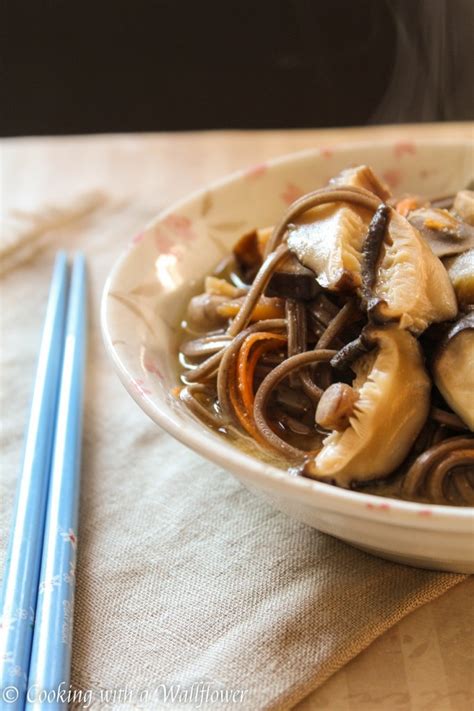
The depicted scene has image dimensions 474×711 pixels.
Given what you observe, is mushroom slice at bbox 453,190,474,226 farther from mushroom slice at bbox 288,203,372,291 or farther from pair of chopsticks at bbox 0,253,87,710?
pair of chopsticks at bbox 0,253,87,710

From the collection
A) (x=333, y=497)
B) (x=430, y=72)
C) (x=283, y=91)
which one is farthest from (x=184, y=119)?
(x=333, y=497)

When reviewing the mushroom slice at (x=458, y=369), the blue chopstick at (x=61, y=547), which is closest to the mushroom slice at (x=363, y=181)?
the mushroom slice at (x=458, y=369)

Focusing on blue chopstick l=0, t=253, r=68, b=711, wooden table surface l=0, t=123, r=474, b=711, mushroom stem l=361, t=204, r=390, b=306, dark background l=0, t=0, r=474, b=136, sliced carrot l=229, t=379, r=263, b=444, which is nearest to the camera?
blue chopstick l=0, t=253, r=68, b=711

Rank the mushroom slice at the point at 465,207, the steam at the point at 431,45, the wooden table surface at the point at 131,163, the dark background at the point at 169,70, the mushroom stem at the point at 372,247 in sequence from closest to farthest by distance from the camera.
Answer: the mushroom stem at the point at 372,247, the mushroom slice at the point at 465,207, the steam at the point at 431,45, the wooden table surface at the point at 131,163, the dark background at the point at 169,70

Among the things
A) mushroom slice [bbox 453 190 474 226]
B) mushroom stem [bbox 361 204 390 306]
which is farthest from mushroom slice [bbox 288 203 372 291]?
mushroom slice [bbox 453 190 474 226]

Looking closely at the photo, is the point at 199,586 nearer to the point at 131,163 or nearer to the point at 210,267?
the point at 210,267

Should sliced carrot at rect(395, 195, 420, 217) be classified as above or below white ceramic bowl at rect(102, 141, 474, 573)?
above

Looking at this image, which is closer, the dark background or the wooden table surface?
the wooden table surface

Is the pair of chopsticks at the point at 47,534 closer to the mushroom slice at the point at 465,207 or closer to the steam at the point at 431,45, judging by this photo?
the mushroom slice at the point at 465,207
